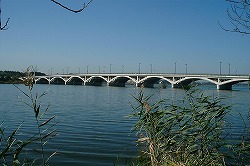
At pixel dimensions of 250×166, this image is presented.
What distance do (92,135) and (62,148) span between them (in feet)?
9.97

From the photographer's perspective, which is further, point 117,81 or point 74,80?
point 74,80

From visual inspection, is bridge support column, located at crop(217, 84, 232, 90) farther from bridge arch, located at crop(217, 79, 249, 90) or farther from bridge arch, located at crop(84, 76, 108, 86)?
bridge arch, located at crop(84, 76, 108, 86)

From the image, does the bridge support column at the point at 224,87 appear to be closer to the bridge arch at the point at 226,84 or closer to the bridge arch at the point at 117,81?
the bridge arch at the point at 226,84

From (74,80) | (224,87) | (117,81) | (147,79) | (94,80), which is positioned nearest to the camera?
(224,87)

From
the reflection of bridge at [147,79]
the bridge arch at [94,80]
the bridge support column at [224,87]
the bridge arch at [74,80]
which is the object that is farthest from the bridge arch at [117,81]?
the bridge support column at [224,87]

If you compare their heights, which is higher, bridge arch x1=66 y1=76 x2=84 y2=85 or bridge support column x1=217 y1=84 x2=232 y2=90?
bridge arch x1=66 y1=76 x2=84 y2=85

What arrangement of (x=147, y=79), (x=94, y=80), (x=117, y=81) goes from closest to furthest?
(x=147, y=79), (x=117, y=81), (x=94, y=80)

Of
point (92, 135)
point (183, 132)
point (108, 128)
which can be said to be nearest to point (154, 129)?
point (183, 132)

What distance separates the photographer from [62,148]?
10820 mm

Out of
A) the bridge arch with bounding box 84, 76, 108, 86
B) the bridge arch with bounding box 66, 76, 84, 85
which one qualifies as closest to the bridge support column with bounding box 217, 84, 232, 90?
the bridge arch with bounding box 84, 76, 108, 86

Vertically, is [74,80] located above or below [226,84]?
above

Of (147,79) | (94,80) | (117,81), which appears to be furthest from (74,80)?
(147,79)

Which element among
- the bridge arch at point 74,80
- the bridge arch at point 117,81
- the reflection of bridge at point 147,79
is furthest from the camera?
the bridge arch at point 74,80

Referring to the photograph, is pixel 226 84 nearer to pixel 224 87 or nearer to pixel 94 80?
pixel 224 87
